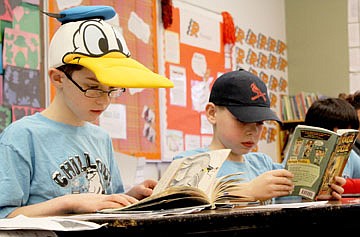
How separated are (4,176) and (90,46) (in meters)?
0.39

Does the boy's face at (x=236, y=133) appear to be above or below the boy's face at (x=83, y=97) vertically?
below

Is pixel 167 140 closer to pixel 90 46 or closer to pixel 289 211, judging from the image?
pixel 90 46

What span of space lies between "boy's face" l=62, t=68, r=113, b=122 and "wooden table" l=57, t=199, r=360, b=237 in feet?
2.00

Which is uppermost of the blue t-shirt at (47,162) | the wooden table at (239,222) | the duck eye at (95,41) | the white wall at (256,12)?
the white wall at (256,12)

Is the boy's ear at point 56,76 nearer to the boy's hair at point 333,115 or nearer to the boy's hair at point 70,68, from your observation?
the boy's hair at point 70,68

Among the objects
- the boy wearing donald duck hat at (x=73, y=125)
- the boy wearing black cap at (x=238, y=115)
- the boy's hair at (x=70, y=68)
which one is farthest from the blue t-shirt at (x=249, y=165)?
the boy's hair at (x=70, y=68)

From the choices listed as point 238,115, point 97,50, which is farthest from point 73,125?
point 238,115

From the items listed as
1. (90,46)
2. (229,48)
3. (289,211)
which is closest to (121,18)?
(229,48)

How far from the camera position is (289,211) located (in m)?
1.22

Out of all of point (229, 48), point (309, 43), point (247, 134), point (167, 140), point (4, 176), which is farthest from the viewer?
point (309, 43)

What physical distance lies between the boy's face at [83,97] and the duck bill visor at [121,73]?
0.04 meters

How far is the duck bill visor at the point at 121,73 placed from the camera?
1581 millimetres

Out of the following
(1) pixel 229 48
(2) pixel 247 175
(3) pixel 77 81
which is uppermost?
(1) pixel 229 48

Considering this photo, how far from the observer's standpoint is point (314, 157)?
189 cm
